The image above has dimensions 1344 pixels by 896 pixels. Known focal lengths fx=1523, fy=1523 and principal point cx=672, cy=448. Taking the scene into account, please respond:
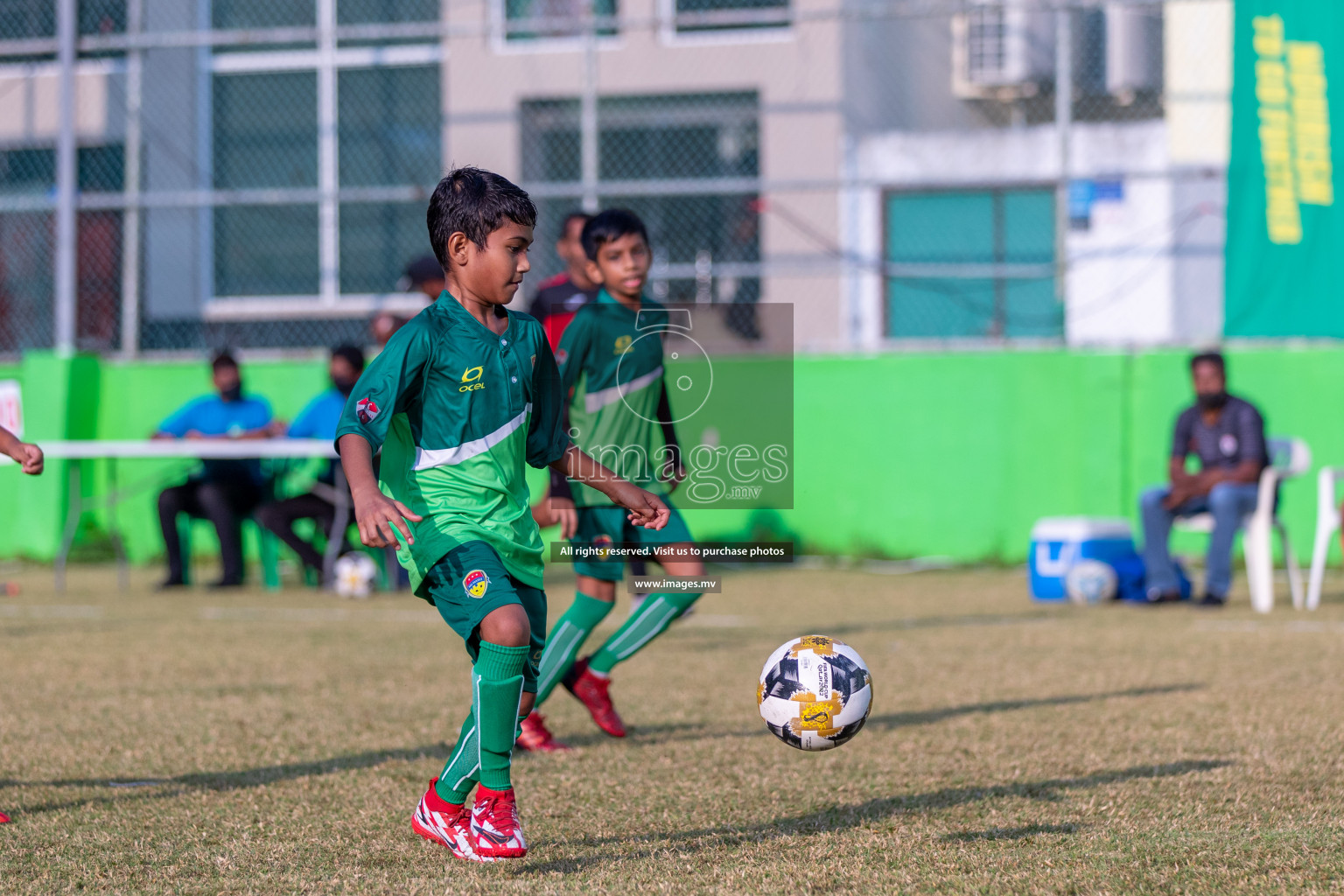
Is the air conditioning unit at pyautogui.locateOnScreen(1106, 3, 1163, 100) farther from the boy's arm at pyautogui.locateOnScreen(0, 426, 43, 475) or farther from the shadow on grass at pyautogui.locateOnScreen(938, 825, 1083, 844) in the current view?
the boy's arm at pyautogui.locateOnScreen(0, 426, 43, 475)

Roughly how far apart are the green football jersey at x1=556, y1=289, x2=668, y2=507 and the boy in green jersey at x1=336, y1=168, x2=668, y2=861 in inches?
57.0

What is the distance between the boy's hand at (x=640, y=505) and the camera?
145 inches

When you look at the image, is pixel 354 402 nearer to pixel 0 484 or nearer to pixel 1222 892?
pixel 1222 892

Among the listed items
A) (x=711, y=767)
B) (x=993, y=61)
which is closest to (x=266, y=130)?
(x=993, y=61)

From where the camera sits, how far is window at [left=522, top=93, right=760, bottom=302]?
46.7 ft

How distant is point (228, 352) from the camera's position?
10977 millimetres

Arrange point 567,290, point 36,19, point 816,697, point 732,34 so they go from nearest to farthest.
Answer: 1. point 816,697
2. point 567,290
3. point 732,34
4. point 36,19

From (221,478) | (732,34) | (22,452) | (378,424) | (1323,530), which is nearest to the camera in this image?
(378,424)

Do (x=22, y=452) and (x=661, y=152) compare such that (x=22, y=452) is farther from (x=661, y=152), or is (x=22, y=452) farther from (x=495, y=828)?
(x=661, y=152)

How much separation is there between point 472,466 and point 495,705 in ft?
1.81

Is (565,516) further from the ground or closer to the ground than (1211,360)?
closer to the ground

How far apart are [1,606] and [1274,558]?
8.67 metres

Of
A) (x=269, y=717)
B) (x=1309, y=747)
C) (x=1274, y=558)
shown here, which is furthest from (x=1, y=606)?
(x=1274, y=558)

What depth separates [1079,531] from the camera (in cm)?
936
